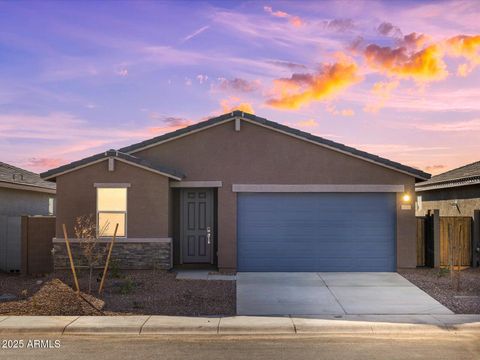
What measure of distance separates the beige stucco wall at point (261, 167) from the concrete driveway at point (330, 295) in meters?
1.41

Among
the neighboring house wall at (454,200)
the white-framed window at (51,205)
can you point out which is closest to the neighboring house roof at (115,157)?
the white-framed window at (51,205)

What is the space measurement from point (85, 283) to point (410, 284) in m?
8.60

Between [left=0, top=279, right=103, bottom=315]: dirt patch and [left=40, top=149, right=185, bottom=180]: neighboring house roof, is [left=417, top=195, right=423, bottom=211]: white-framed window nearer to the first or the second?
[left=40, top=149, right=185, bottom=180]: neighboring house roof

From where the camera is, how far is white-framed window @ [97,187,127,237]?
16.5m

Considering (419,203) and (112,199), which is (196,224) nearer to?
(112,199)

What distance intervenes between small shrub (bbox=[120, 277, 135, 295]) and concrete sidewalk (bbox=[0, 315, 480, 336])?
237 centimetres

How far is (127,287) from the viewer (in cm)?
1352

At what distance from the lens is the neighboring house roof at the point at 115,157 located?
1627 cm

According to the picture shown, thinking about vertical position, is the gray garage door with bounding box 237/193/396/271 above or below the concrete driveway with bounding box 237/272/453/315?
above

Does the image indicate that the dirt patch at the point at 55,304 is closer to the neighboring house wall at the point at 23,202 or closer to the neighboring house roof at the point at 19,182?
the neighboring house roof at the point at 19,182

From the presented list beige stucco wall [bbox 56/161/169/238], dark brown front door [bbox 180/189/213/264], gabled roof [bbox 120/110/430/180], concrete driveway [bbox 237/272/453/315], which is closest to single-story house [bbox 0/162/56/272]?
beige stucco wall [bbox 56/161/169/238]

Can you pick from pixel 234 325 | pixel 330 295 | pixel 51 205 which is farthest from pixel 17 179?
pixel 234 325

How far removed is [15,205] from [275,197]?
414 inches

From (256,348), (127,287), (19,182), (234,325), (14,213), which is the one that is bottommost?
(256,348)
